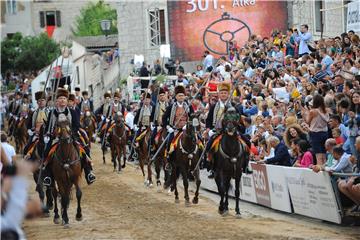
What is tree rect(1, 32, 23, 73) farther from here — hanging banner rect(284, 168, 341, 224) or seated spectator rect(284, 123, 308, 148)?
hanging banner rect(284, 168, 341, 224)

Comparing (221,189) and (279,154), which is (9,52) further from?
(221,189)

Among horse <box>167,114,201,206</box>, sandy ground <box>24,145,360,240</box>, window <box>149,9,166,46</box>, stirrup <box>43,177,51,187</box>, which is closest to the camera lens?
sandy ground <box>24,145,360,240</box>

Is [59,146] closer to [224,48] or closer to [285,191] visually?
[285,191]

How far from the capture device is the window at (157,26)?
47938 mm

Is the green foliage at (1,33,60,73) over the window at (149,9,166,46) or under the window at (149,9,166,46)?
under

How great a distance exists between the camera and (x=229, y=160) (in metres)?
20.0

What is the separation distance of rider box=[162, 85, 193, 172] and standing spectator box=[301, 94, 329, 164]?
3765 mm

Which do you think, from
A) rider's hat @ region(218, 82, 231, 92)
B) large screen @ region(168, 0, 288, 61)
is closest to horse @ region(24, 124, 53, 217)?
rider's hat @ region(218, 82, 231, 92)

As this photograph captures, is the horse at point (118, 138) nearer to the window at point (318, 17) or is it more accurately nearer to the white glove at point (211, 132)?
the window at point (318, 17)

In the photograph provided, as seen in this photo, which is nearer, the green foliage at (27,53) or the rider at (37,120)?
the rider at (37,120)

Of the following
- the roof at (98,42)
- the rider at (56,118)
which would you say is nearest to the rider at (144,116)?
the rider at (56,118)

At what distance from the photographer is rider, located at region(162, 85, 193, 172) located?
2264 centimetres

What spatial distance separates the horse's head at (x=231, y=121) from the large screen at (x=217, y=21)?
2206 cm

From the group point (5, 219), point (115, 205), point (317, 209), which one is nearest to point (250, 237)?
point (317, 209)
